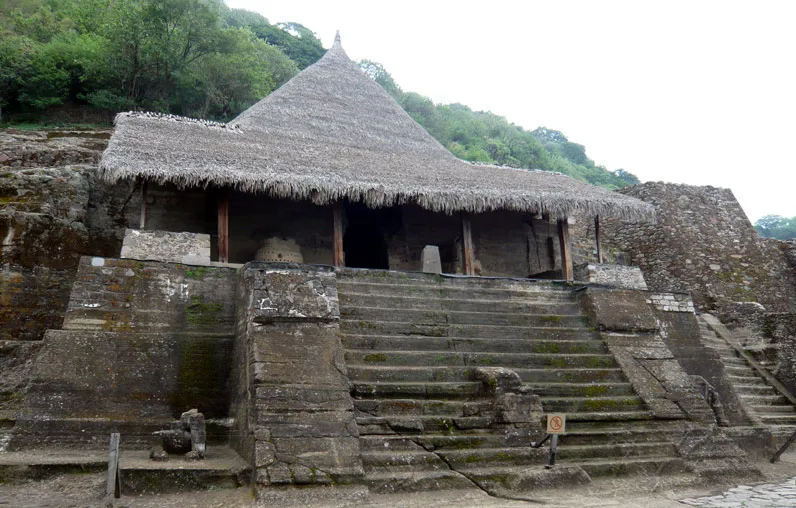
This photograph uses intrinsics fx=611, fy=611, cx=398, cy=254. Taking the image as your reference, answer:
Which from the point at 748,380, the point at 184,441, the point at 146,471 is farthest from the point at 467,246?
the point at 146,471

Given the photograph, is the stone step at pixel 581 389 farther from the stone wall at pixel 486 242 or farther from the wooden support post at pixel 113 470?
the stone wall at pixel 486 242

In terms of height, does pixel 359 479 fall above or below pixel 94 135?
below

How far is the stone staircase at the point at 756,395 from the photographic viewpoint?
8492 mm

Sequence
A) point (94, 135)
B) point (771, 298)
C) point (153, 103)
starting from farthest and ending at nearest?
point (153, 103) < point (771, 298) < point (94, 135)

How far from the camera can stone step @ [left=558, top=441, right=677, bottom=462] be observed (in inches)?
220

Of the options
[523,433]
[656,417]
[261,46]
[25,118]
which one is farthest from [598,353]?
[261,46]

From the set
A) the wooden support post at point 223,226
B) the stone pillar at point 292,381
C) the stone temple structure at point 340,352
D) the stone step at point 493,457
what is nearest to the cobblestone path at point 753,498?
the stone temple structure at point 340,352

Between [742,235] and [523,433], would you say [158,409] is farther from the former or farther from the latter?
[742,235]

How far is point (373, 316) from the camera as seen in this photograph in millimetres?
6730

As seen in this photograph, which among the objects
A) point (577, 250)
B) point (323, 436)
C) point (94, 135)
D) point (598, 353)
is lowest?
point (323, 436)

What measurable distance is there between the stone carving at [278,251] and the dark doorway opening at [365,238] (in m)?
1.71

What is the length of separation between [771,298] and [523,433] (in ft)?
41.8

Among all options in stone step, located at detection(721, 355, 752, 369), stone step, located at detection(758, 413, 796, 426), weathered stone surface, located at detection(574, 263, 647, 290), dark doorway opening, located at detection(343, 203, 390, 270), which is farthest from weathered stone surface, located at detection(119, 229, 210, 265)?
stone step, located at detection(721, 355, 752, 369)

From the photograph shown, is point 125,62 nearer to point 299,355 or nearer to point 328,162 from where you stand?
point 328,162
